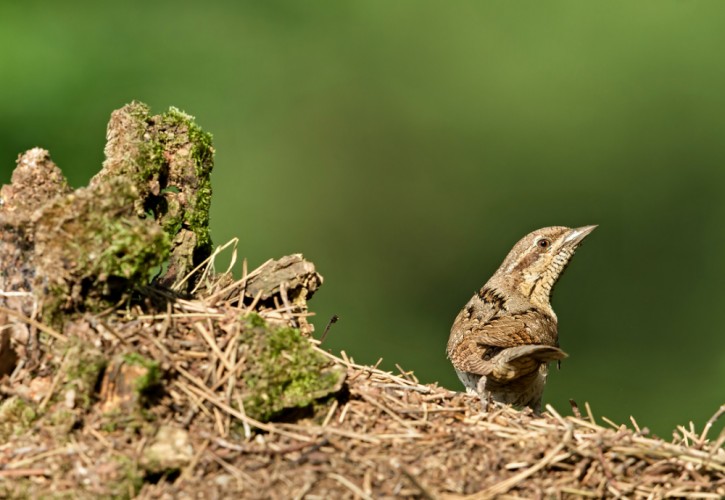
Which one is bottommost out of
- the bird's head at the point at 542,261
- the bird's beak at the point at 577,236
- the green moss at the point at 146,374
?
the green moss at the point at 146,374

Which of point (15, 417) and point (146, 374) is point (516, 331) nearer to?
point (146, 374)

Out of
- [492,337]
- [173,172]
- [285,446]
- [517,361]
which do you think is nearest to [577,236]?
[492,337]

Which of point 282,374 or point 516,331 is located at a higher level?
point 516,331

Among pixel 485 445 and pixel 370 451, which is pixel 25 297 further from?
pixel 485 445

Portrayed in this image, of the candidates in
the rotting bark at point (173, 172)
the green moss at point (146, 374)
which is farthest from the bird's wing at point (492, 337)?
the green moss at point (146, 374)

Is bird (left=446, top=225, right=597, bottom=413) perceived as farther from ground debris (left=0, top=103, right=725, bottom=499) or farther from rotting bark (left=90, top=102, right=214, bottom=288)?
rotting bark (left=90, top=102, right=214, bottom=288)

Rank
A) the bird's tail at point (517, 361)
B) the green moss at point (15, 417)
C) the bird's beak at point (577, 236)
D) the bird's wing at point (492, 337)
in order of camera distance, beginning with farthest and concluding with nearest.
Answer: the bird's beak at point (577, 236)
the bird's wing at point (492, 337)
the bird's tail at point (517, 361)
the green moss at point (15, 417)

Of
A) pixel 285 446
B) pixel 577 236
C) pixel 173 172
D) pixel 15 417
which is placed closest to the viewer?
pixel 285 446

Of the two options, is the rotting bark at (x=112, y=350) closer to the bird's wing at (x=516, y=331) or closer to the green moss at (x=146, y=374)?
the green moss at (x=146, y=374)
